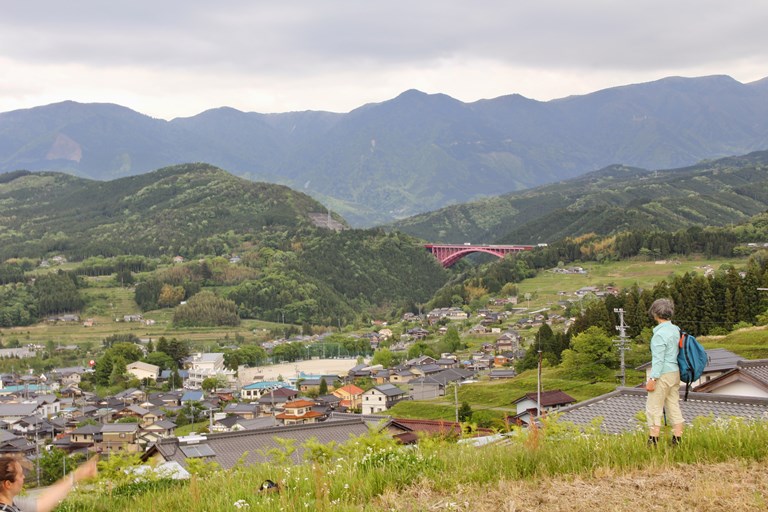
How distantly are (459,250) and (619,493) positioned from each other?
429ft

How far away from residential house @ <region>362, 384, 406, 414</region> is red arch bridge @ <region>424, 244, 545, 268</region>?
79.4m

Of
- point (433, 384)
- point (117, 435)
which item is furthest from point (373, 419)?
point (433, 384)

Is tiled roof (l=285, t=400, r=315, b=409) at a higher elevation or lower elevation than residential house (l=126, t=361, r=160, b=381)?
higher

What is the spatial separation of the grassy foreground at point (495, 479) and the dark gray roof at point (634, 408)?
2976 millimetres

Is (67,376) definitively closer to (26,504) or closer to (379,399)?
(379,399)

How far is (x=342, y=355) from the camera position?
3359 inches

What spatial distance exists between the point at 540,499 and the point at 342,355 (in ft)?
263

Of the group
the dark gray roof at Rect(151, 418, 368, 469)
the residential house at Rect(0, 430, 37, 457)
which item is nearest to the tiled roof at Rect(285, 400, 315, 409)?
the residential house at Rect(0, 430, 37, 457)

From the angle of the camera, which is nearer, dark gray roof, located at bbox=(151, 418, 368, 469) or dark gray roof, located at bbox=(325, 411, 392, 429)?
dark gray roof, located at bbox=(325, 411, 392, 429)

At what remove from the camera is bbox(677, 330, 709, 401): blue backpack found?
7.24 metres

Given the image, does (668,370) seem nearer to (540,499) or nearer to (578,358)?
(540,499)

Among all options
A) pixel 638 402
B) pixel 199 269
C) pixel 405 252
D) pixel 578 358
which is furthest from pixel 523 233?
pixel 638 402

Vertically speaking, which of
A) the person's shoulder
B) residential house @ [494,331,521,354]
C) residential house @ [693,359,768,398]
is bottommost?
residential house @ [494,331,521,354]

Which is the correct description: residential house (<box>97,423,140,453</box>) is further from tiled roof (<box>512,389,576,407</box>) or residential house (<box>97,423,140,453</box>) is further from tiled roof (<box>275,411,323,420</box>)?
tiled roof (<box>512,389,576,407</box>)
